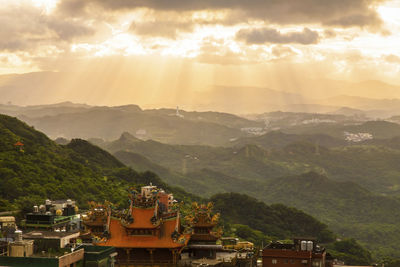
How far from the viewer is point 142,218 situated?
260ft

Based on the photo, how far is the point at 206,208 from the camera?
276 ft

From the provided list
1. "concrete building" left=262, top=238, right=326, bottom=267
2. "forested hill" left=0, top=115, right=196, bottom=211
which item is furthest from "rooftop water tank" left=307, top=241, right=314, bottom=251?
"forested hill" left=0, top=115, right=196, bottom=211

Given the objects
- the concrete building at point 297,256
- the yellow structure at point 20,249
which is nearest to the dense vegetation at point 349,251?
the concrete building at point 297,256

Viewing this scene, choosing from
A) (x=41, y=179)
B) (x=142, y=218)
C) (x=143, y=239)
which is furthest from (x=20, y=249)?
(x=41, y=179)

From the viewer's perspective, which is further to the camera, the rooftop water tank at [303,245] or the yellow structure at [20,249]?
the rooftop water tank at [303,245]

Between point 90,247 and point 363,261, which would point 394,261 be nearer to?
point 363,261

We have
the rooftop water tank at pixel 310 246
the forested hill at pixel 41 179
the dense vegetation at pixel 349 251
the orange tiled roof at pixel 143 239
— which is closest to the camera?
the orange tiled roof at pixel 143 239

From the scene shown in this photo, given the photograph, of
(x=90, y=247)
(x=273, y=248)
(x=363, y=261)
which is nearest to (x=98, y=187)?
(x=363, y=261)

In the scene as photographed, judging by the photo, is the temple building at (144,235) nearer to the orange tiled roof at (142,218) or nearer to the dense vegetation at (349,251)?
the orange tiled roof at (142,218)

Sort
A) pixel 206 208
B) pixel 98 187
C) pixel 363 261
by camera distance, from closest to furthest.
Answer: pixel 206 208, pixel 363 261, pixel 98 187

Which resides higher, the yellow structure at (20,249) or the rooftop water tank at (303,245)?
the yellow structure at (20,249)

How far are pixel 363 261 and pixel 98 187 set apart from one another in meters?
70.0

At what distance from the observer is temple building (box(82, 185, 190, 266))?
77812mm

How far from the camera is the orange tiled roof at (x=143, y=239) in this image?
77625mm
